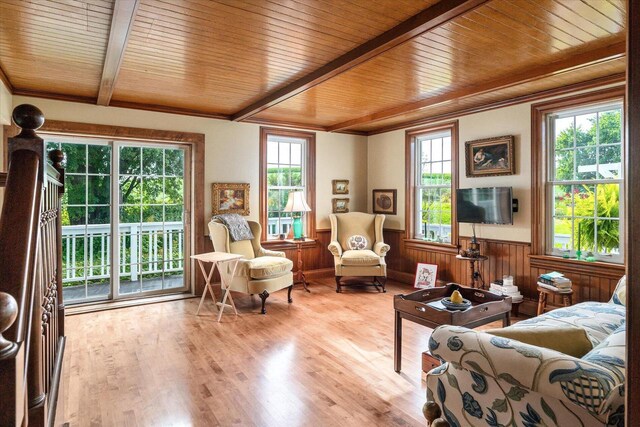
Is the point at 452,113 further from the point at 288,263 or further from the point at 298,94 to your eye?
the point at 288,263

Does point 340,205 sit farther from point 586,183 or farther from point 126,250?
point 586,183

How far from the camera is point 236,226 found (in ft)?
16.4

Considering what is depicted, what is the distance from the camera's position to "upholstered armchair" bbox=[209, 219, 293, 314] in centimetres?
446

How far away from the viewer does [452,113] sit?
520cm

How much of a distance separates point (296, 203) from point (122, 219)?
7.21 ft

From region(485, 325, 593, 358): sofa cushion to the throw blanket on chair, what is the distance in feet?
12.2

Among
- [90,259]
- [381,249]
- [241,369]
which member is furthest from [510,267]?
[90,259]

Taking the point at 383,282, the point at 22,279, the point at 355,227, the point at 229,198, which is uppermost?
the point at 229,198

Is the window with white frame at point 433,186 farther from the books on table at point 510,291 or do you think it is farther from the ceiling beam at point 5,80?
the ceiling beam at point 5,80

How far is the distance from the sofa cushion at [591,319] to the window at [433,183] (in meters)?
2.42

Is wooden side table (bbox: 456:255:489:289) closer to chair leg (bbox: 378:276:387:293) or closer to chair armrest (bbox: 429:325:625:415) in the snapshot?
→ chair leg (bbox: 378:276:387:293)

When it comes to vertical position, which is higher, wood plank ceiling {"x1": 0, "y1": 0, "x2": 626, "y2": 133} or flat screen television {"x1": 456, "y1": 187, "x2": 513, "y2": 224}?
wood plank ceiling {"x1": 0, "y1": 0, "x2": 626, "y2": 133}

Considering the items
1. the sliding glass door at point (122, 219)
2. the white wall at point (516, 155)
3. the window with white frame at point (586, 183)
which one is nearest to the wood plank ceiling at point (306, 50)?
the white wall at point (516, 155)

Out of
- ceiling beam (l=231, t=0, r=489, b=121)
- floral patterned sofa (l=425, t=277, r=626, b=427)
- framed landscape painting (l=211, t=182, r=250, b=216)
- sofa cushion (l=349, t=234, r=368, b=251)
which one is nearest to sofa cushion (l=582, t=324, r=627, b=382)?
floral patterned sofa (l=425, t=277, r=626, b=427)
